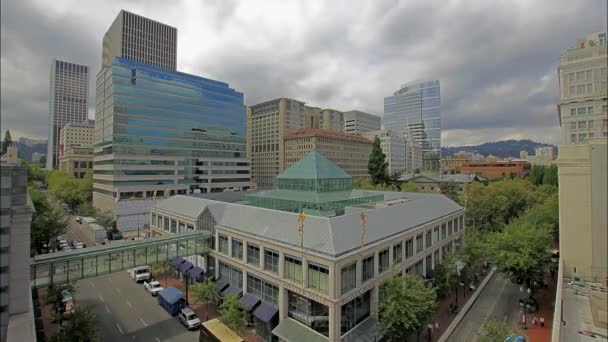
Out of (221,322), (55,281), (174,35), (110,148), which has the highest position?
(174,35)

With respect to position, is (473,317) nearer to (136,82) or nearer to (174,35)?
(136,82)

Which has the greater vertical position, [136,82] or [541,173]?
[136,82]

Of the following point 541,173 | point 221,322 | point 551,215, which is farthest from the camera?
point 541,173

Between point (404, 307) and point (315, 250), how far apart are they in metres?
8.53

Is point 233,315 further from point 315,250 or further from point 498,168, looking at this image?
point 498,168

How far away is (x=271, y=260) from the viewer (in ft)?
95.5

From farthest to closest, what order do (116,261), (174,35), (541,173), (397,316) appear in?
(174,35) → (541,173) → (116,261) → (397,316)

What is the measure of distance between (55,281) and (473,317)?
1645 inches

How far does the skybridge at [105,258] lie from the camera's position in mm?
26172

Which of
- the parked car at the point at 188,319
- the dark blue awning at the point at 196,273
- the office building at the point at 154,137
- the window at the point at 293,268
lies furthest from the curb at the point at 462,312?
the office building at the point at 154,137

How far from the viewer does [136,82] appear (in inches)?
3036

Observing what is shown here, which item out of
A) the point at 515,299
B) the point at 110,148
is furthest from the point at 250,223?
the point at 110,148

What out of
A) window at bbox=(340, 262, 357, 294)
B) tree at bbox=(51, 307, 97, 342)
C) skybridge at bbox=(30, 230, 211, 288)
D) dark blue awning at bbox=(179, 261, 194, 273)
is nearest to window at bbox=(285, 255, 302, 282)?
window at bbox=(340, 262, 357, 294)

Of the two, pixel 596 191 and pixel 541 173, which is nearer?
Answer: pixel 596 191
